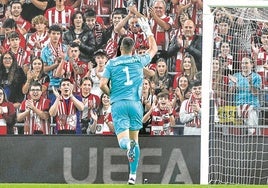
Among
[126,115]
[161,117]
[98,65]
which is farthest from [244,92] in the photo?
[126,115]

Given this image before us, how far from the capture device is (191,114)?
1537cm

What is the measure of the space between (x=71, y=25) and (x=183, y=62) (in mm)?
1910

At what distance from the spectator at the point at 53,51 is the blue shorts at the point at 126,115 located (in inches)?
126

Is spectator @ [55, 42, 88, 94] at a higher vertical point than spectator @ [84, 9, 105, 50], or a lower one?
lower

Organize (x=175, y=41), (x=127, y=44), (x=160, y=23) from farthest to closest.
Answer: (x=160, y=23) < (x=175, y=41) < (x=127, y=44)

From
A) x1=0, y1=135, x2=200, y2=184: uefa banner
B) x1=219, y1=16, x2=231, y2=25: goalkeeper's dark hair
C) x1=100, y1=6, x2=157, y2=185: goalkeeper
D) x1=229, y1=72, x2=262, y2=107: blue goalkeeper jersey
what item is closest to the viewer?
x1=100, y1=6, x2=157, y2=185: goalkeeper

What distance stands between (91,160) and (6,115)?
1.54 metres

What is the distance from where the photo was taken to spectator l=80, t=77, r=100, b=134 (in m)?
15.4

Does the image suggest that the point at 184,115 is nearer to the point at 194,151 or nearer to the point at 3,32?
the point at 194,151

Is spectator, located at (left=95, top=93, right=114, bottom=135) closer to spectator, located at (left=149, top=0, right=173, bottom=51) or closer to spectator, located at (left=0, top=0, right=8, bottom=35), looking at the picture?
spectator, located at (left=149, top=0, right=173, bottom=51)

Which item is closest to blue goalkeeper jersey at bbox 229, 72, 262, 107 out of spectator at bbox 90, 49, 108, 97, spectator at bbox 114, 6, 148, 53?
spectator at bbox 114, 6, 148, 53

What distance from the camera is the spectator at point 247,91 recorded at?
14805 millimetres

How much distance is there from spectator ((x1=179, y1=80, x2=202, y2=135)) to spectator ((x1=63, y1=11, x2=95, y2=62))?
5.63ft

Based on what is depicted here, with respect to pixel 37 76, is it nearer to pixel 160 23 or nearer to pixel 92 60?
pixel 92 60
